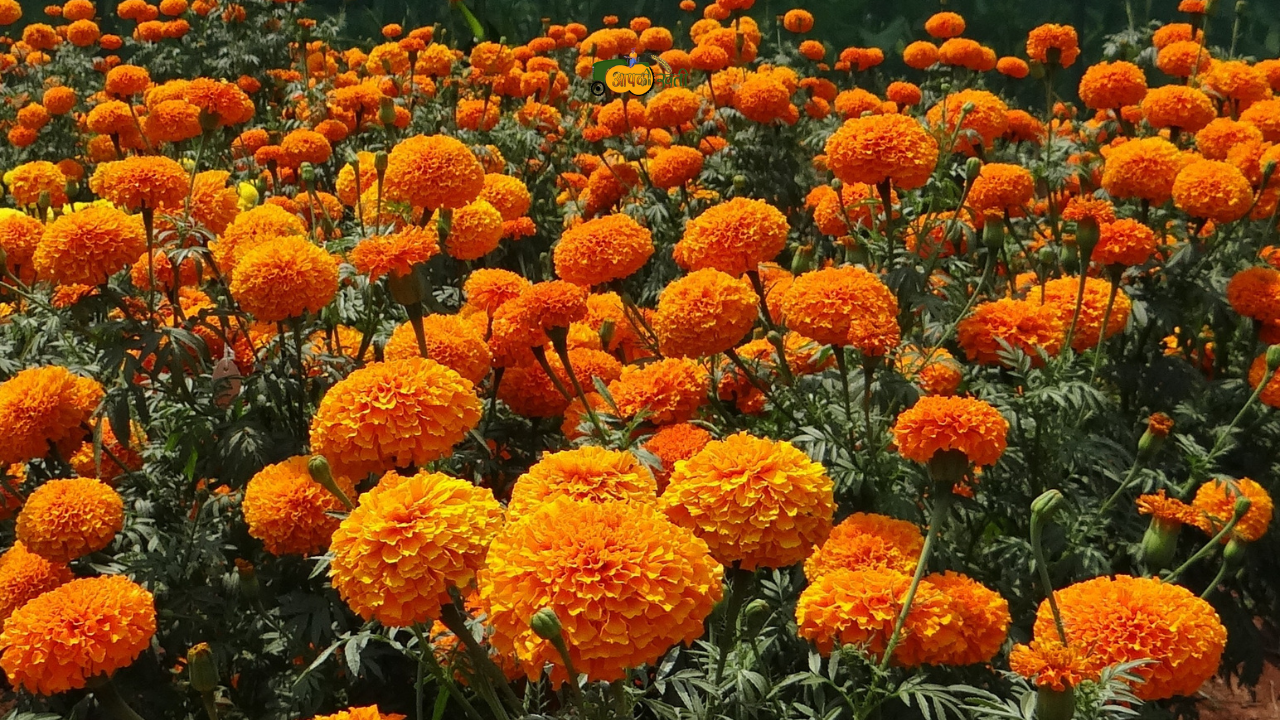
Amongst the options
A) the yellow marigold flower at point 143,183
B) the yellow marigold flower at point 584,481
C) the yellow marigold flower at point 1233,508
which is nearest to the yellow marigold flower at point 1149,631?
the yellow marigold flower at point 1233,508

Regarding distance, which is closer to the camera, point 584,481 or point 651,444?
point 584,481

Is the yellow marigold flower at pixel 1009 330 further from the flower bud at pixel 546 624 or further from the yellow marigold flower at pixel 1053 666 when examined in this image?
the flower bud at pixel 546 624

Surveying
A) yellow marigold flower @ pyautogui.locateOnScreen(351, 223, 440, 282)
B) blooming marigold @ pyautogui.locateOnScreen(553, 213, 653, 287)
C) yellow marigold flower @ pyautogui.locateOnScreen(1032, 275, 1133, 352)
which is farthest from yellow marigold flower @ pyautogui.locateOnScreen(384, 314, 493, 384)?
yellow marigold flower @ pyautogui.locateOnScreen(1032, 275, 1133, 352)

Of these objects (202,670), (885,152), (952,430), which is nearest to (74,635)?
(202,670)

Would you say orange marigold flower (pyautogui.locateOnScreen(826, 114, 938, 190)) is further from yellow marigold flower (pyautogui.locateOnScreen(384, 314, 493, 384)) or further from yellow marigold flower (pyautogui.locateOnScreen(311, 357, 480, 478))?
yellow marigold flower (pyautogui.locateOnScreen(311, 357, 480, 478))

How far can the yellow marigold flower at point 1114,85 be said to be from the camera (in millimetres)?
3736

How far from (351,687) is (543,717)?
0.98 metres

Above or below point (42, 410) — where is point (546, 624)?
above

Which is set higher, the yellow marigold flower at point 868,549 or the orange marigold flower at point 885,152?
the orange marigold flower at point 885,152

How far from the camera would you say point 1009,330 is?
2441mm

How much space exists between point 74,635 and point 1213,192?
311cm

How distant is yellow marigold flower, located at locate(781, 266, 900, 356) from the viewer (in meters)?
2.07

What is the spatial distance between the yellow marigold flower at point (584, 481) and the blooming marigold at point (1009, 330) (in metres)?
1.30

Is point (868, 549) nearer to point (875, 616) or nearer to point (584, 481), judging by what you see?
point (875, 616)
